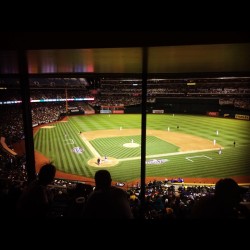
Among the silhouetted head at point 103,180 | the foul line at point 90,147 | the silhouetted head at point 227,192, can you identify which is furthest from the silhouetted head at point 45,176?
the foul line at point 90,147

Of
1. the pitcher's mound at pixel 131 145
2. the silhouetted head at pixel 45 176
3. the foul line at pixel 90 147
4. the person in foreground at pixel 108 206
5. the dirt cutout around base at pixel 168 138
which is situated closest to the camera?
the person in foreground at pixel 108 206

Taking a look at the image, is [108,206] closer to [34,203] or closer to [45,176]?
[34,203]

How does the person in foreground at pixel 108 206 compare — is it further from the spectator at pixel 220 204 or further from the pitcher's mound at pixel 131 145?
the pitcher's mound at pixel 131 145

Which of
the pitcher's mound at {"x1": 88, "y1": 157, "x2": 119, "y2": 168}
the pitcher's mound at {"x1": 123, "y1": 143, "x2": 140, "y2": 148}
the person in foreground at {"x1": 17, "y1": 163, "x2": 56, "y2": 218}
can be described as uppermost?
the person in foreground at {"x1": 17, "y1": 163, "x2": 56, "y2": 218}

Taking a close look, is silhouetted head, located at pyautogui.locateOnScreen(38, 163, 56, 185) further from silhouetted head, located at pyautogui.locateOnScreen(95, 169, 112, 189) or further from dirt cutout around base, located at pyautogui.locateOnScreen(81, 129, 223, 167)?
dirt cutout around base, located at pyautogui.locateOnScreen(81, 129, 223, 167)

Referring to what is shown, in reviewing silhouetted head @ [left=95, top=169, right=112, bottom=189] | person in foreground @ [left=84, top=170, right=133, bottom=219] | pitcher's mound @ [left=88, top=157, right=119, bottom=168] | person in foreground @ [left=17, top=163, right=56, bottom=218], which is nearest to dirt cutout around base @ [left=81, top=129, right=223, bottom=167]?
pitcher's mound @ [left=88, top=157, right=119, bottom=168]

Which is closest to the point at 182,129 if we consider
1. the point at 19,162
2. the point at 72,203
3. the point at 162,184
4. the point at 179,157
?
the point at 179,157

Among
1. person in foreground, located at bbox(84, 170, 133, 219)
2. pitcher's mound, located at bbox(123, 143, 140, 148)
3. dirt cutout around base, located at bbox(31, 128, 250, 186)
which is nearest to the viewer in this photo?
person in foreground, located at bbox(84, 170, 133, 219)

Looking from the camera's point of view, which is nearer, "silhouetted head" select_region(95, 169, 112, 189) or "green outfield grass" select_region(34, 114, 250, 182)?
"silhouetted head" select_region(95, 169, 112, 189)
